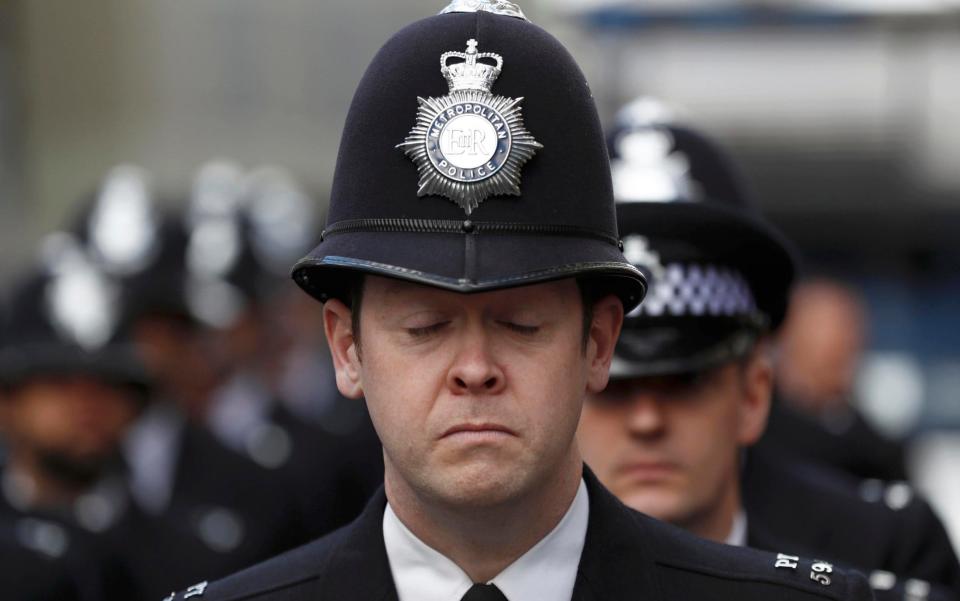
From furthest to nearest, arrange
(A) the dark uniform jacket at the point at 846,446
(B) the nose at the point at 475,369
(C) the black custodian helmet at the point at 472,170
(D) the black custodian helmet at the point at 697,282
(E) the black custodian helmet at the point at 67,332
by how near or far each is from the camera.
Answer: (A) the dark uniform jacket at the point at 846,446
(E) the black custodian helmet at the point at 67,332
(D) the black custodian helmet at the point at 697,282
(C) the black custodian helmet at the point at 472,170
(B) the nose at the point at 475,369

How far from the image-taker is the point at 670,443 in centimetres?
537

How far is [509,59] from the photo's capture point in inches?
163

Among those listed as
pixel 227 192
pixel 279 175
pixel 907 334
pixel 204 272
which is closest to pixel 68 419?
pixel 204 272

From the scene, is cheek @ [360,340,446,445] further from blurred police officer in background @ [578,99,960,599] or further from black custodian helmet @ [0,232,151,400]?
black custodian helmet @ [0,232,151,400]

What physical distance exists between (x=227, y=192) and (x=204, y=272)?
3441mm

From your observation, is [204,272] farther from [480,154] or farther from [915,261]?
[480,154]

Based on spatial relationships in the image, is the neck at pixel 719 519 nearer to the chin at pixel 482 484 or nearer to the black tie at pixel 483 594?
the black tie at pixel 483 594

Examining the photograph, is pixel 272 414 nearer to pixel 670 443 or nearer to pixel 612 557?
pixel 670 443

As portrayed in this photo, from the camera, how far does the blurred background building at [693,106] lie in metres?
18.6

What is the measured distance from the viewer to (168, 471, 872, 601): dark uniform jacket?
421 cm

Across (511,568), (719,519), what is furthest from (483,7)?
(719,519)

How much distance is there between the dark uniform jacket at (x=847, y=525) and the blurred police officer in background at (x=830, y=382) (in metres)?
4.05

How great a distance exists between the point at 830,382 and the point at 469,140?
861 centimetres

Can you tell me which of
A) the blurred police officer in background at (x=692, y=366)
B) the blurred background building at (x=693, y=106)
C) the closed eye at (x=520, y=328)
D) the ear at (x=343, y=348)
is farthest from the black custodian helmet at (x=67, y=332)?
the blurred background building at (x=693, y=106)
